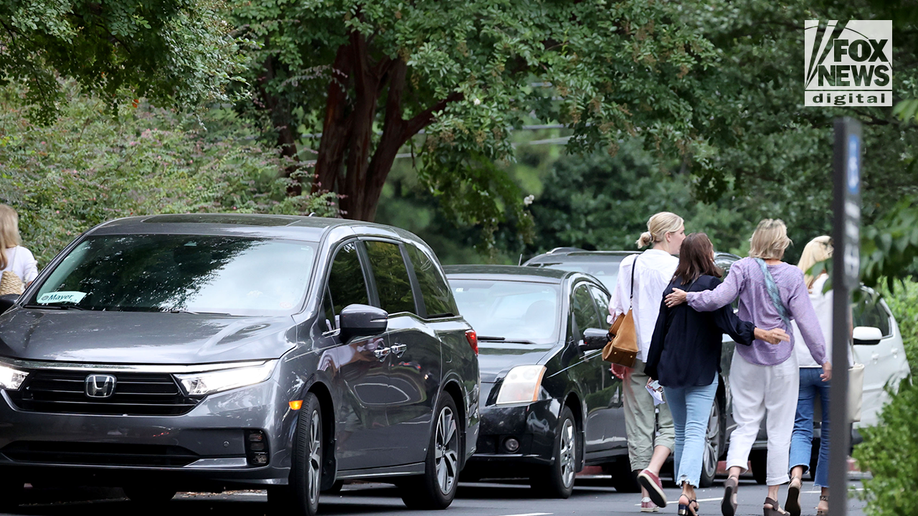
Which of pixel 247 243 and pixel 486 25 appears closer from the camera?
pixel 247 243

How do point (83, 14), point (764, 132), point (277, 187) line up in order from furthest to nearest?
point (764, 132) → point (277, 187) → point (83, 14)

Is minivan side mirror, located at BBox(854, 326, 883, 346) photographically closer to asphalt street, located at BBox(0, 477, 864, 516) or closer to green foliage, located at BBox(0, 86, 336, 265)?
asphalt street, located at BBox(0, 477, 864, 516)

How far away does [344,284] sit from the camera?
28.9ft

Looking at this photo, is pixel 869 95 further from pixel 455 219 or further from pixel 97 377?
pixel 97 377

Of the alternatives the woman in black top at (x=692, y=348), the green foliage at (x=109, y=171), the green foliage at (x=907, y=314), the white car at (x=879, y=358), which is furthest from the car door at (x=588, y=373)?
the green foliage at (x=907, y=314)

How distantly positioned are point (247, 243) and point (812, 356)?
12.2 feet

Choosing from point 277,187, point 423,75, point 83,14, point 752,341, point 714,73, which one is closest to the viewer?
point 752,341

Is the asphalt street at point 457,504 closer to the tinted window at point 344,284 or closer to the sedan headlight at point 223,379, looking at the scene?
the tinted window at point 344,284

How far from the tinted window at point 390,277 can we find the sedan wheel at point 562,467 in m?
1.96

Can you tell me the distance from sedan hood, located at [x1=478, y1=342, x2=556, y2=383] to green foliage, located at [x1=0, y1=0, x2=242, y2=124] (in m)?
3.75

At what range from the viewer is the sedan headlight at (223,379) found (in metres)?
7.41

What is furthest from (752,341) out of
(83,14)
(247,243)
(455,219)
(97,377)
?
(455,219)

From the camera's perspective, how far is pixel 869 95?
24406mm

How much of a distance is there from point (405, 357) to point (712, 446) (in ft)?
15.2
